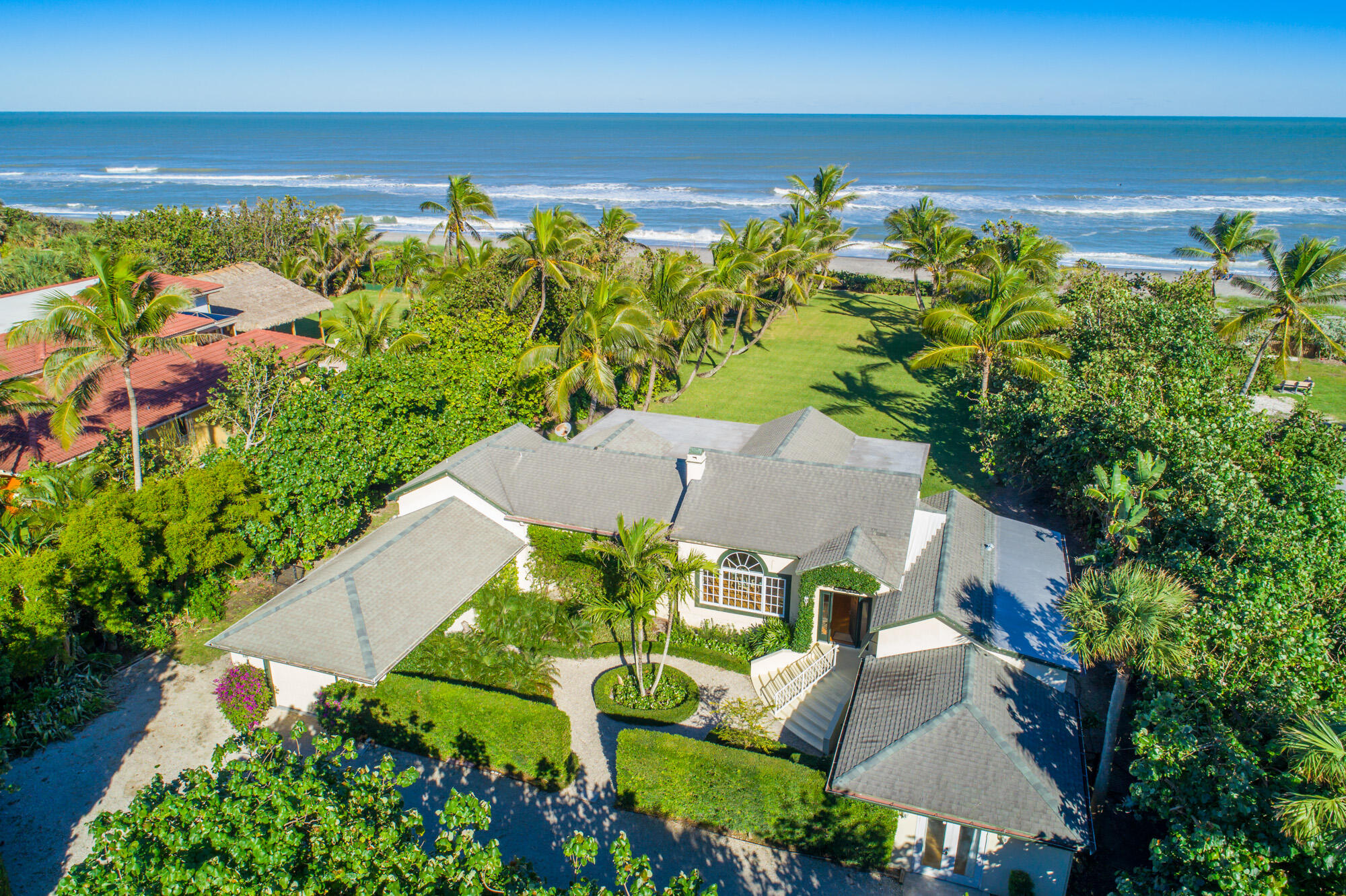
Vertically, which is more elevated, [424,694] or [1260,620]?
[1260,620]

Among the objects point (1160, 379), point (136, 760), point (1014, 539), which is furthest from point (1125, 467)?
point (136, 760)

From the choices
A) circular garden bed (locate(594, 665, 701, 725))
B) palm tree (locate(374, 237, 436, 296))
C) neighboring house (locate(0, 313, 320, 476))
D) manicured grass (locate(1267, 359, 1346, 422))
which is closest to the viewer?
circular garden bed (locate(594, 665, 701, 725))

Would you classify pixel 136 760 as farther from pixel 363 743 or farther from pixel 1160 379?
pixel 1160 379

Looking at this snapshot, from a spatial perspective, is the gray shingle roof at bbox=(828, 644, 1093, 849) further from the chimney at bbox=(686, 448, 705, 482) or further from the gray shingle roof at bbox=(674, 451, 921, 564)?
the chimney at bbox=(686, 448, 705, 482)

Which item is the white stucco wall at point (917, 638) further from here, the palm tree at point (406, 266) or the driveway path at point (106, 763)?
the palm tree at point (406, 266)

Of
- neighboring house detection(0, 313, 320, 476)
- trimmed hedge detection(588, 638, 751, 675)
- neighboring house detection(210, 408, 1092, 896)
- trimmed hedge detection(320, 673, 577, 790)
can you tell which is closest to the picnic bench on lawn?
neighboring house detection(210, 408, 1092, 896)

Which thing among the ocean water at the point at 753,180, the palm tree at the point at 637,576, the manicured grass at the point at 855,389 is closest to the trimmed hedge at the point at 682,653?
the palm tree at the point at 637,576

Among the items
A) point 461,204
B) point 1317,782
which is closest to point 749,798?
point 1317,782
